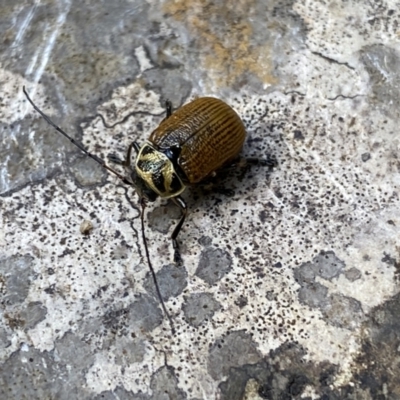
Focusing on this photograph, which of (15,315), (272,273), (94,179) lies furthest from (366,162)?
(15,315)

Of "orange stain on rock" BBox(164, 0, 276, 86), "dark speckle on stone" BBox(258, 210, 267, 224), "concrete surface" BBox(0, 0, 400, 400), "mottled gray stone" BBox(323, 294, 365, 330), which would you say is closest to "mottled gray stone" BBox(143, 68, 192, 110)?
"concrete surface" BBox(0, 0, 400, 400)

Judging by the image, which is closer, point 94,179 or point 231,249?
point 231,249

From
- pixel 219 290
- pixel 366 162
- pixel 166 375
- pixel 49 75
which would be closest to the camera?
pixel 166 375

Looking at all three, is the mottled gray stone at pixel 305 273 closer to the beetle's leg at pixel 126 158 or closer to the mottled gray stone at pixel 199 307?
the mottled gray stone at pixel 199 307

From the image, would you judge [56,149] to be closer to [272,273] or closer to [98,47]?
[98,47]

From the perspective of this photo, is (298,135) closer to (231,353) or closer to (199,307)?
(199,307)

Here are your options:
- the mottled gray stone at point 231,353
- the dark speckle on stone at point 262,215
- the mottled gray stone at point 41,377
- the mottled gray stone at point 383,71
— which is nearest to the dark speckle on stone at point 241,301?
the mottled gray stone at point 231,353
